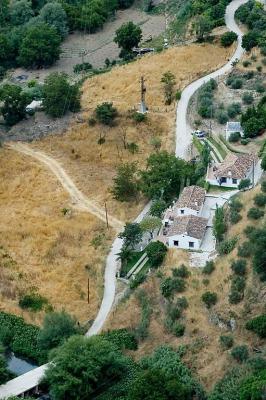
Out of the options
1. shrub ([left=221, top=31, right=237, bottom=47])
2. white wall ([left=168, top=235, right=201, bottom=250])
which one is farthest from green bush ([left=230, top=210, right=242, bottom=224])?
shrub ([left=221, top=31, right=237, bottom=47])

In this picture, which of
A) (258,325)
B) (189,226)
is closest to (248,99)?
(189,226)

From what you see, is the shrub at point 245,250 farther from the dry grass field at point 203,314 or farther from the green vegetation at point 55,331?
the green vegetation at point 55,331

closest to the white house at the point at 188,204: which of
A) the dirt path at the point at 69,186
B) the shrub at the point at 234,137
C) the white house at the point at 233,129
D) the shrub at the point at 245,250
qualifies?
the dirt path at the point at 69,186

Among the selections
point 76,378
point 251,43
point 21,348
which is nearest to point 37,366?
point 21,348

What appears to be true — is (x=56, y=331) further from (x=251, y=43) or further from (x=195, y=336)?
(x=251, y=43)

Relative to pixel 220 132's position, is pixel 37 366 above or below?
below

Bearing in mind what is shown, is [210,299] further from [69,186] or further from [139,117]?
[139,117]
